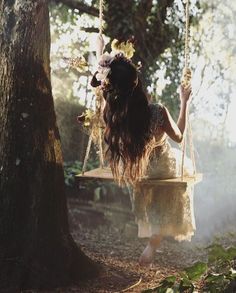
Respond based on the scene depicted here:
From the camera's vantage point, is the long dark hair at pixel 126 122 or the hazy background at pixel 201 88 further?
the hazy background at pixel 201 88

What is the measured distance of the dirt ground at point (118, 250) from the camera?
11.8 feet

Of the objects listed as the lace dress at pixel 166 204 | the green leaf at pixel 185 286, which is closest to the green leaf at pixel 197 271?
the green leaf at pixel 185 286

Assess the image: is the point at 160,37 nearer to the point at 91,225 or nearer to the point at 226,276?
the point at 91,225

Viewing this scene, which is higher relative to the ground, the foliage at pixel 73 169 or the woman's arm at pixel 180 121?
the woman's arm at pixel 180 121

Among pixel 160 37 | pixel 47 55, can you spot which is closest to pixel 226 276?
pixel 47 55

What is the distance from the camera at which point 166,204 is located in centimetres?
364

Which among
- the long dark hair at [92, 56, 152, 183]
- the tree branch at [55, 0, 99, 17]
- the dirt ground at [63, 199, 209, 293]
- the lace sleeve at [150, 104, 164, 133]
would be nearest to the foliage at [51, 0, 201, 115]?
the tree branch at [55, 0, 99, 17]

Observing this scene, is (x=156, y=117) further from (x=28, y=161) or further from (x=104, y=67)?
(x=28, y=161)

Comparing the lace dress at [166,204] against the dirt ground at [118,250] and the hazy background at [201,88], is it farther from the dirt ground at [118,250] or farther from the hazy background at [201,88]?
the hazy background at [201,88]

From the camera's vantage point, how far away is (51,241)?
3352 mm

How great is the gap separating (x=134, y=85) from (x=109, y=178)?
71cm

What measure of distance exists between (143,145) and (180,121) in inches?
13.7

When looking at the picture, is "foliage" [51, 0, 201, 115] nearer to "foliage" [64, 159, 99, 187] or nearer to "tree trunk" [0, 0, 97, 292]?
"foliage" [64, 159, 99, 187]

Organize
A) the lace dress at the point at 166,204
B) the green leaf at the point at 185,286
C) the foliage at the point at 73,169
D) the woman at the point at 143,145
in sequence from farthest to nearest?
the foliage at the point at 73,169
the lace dress at the point at 166,204
the woman at the point at 143,145
the green leaf at the point at 185,286
